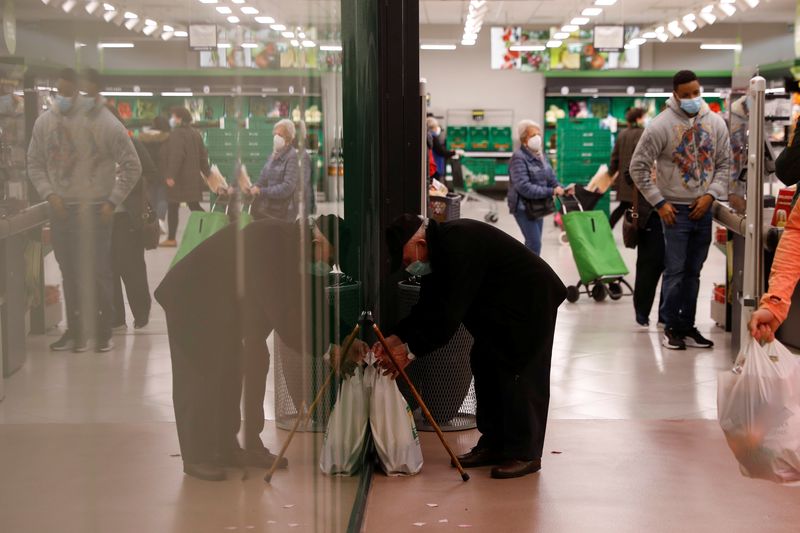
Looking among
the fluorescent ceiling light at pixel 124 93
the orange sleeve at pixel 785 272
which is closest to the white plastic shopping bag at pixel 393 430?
the orange sleeve at pixel 785 272

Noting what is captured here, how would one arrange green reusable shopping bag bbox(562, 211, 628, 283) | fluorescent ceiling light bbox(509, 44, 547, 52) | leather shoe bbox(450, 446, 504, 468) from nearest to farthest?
leather shoe bbox(450, 446, 504, 468)
green reusable shopping bag bbox(562, 211, 628, 283)
fluorescent ceiling light bbox(509, 44, 547, 52)

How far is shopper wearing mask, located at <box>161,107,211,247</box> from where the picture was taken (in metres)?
1.07

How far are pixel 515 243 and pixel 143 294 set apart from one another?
137 inches

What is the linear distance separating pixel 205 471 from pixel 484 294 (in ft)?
10.5

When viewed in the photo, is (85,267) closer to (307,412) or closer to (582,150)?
(307,412)

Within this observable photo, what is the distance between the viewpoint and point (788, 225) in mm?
3475

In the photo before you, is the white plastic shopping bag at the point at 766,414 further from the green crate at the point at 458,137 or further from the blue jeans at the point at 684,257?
the green crate at the point at 458,137

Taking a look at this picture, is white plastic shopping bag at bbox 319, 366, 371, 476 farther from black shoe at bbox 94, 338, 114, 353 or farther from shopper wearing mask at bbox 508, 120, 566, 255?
shopper wearing mask at bbox 508, 120, 566, 255

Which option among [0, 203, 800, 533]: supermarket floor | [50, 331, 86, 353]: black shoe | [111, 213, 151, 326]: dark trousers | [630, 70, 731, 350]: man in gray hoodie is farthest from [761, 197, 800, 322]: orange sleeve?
[630, 70, 731, 350]: man in gray hoodie

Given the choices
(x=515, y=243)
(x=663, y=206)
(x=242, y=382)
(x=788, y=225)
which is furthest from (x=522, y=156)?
(x=242, y=382)

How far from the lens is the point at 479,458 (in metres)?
4.61

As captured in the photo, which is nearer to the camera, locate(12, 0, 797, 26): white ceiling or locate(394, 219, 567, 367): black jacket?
locate(12, 0, 797, 26): white ceiling

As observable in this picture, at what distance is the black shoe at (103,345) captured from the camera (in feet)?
2.98

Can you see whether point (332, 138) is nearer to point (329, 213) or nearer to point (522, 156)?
point (329, 213)
